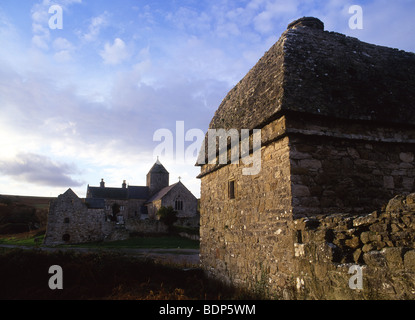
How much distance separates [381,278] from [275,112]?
361 cm

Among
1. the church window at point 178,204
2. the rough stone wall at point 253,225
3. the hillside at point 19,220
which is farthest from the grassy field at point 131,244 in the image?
the church window at point 178,204

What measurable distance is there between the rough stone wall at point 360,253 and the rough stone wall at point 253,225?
58cm

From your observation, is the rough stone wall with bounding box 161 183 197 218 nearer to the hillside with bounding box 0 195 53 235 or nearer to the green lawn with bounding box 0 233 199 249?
the green lawn with bounding box 0 233 199 249

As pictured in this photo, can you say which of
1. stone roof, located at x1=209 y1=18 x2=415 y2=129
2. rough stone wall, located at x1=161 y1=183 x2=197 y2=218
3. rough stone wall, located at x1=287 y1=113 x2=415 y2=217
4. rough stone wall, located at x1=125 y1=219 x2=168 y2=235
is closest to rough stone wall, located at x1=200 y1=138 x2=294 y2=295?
rough stone wall, located at x1=287 y1=113 x2=415 y2=217

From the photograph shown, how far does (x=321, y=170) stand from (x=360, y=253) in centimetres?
229

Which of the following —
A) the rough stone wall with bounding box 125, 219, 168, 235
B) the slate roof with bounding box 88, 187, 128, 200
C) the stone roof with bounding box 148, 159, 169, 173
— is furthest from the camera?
the stone roof with bounding box 148, 159, 169, 173

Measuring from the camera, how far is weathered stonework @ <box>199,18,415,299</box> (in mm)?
4223

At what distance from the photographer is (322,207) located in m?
5.77

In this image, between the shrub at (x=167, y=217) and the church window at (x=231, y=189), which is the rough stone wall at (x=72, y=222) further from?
the church window at (x=231, y=189)

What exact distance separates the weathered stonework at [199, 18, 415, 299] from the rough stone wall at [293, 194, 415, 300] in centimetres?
2

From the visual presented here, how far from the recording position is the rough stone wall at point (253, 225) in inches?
229
